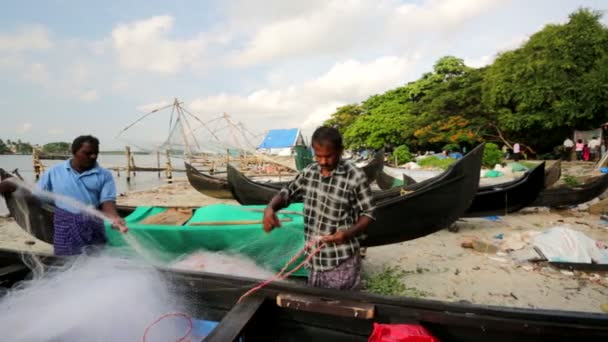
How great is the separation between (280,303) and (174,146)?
2250 cm

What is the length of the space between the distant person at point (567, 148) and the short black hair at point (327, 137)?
2189 cm

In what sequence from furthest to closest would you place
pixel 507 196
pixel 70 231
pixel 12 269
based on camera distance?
pixel 507 196 → pixel 70 231 → pixel 12 269

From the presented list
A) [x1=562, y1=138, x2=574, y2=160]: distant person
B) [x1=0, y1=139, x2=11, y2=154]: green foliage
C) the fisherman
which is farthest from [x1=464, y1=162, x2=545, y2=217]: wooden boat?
[x1=0, y1=139, x2=11, y2=154]: green foliage

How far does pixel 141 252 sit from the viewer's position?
358 centimetres

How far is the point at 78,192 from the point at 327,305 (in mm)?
2558

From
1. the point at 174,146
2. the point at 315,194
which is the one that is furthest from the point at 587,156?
the point at 174,146

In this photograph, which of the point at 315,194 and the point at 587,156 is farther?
the point at 587,156

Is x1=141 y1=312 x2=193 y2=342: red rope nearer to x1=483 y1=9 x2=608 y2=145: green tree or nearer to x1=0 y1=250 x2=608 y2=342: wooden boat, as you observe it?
x1=0 y1=250 x2=608 y2=342: wooden boat

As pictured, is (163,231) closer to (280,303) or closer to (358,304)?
(280,303)

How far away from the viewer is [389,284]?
3.86 meters

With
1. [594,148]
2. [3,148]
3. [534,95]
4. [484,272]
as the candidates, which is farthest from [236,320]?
[3,148]

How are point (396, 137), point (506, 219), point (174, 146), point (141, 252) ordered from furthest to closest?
point (396, 137)
point (174, 146)
point (506, 219)
point (141, 252)

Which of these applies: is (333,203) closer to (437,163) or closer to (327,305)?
(327,305)

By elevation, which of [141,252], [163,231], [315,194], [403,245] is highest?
[315,194]
